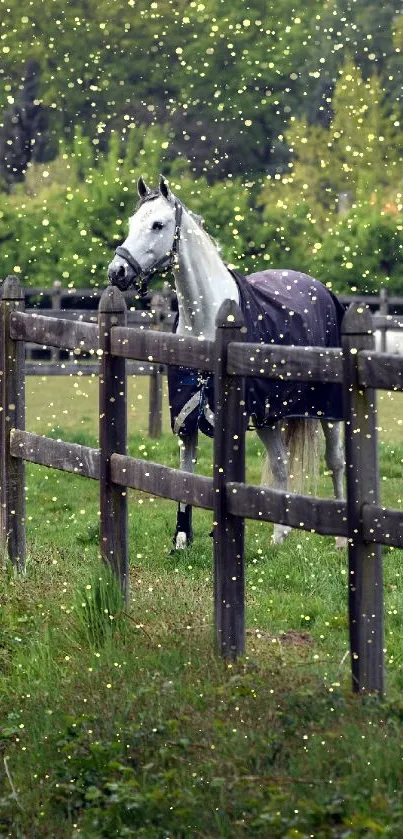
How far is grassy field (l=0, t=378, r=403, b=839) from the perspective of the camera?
16.6 ft

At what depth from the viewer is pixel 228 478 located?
22.3 feet

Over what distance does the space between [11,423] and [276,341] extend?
191cm

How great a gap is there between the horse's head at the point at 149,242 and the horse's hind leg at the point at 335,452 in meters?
2.24

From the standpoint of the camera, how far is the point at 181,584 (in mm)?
8680

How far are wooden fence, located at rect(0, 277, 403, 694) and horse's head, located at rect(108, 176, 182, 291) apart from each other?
0.81 meters

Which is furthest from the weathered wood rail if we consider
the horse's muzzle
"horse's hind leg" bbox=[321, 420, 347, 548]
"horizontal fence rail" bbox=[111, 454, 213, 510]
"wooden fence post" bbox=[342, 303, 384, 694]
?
"wooden fence post" bbox=[342, 303, 384, 694]

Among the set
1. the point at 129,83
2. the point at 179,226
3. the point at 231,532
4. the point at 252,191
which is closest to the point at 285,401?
the point at 179,226

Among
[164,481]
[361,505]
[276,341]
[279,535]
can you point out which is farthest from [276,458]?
[361,505]

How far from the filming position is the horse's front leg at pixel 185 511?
1023 cm

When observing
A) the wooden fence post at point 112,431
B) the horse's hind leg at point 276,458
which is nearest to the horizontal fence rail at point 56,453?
the wooden fence post at point 112,431

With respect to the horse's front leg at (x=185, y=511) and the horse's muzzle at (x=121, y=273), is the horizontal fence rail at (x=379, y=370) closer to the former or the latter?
the horse's muzzle at (x=121, y=273)

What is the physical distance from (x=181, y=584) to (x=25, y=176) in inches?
1872

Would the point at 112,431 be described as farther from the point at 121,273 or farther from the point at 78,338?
the point at 121,273

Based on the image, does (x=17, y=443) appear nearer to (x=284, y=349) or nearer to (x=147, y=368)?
(x=284, y=349)
